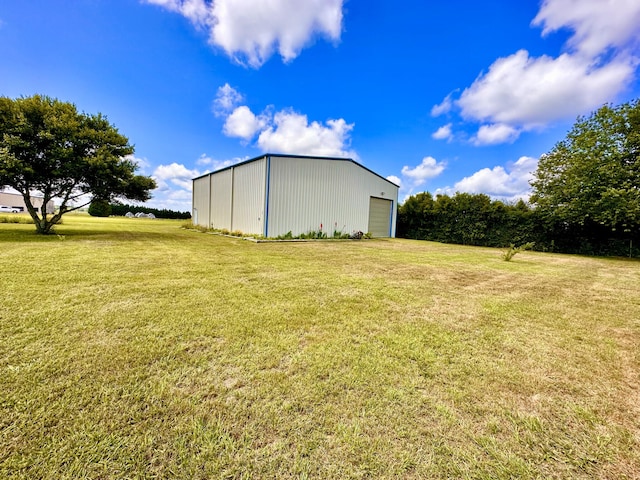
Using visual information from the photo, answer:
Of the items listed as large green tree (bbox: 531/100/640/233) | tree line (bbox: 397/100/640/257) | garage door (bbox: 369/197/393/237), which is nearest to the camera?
large green tree (bbox: 531/100/640/233)

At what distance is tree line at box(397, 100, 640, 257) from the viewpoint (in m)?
12.5

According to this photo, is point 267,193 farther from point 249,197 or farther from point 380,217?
point 380,217

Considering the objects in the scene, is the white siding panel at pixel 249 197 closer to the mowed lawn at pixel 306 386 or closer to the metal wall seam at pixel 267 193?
the metal wall seam at pixel 267 193

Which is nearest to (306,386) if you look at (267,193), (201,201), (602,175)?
(267,193)

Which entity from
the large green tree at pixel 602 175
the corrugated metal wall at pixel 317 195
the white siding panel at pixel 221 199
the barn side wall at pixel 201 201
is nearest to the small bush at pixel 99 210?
the barn side wall at pixel 201 201

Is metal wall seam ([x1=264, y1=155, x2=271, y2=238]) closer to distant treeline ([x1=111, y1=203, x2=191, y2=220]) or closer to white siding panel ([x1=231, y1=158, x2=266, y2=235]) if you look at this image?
white siding panel ([x1=231, y1=158, x2=266, y2=235])

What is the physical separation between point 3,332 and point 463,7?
49.5 ft

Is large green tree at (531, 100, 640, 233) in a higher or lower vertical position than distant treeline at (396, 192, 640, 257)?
higher

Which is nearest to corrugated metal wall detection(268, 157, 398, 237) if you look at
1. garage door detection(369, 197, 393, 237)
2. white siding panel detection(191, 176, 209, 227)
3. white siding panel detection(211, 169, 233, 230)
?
garage door detection(369, 197, 393, 237)

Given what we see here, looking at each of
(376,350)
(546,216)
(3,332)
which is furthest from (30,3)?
(546,216)

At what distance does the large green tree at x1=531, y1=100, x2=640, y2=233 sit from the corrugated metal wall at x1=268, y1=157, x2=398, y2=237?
11063mm

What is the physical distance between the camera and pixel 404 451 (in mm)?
1343

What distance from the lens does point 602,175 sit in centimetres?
1310

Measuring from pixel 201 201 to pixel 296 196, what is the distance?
11082 millimetres
